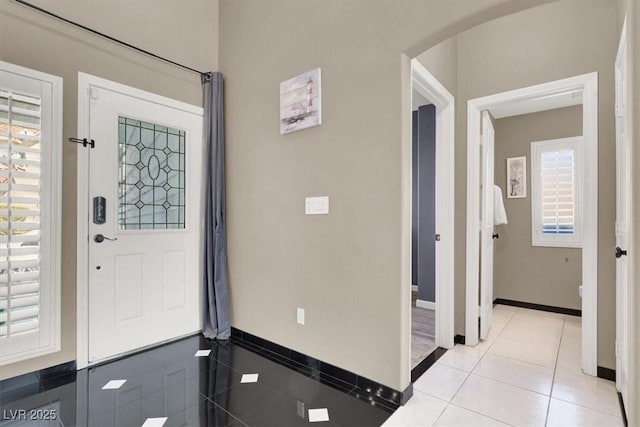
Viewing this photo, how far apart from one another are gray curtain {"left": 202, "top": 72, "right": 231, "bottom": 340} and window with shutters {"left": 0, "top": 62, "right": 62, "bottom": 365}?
1.11 meters

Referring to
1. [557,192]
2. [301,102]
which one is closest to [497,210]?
[557,192]

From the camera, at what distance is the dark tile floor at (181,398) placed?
69.2 inches

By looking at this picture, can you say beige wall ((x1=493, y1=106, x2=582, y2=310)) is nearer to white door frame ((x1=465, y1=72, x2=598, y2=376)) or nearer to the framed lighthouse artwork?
white door frame ((x1=465, y1=72, x2=598, y2=376))

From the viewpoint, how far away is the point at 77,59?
2.31m

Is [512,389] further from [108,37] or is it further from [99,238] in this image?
[108,37]

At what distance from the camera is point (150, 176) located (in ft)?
8.91

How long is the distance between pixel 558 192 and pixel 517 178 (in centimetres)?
50

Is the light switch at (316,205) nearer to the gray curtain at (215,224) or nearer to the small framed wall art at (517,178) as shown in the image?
the gray curtain at (215,224)

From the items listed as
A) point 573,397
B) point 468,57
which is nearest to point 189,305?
point 573,397

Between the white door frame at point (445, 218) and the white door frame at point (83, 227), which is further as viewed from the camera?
the white door frame at point (445, 218)

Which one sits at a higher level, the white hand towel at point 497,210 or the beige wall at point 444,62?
the beige wall at point 444,62

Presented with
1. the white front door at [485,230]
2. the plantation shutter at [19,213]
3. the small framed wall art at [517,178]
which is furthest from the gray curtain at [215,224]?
the small framed wall art at [517,178]

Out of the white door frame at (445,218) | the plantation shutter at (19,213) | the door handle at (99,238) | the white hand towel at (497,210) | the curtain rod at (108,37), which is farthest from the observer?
the white hand towel at (497,210)

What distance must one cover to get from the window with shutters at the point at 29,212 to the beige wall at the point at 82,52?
6 centimetres
